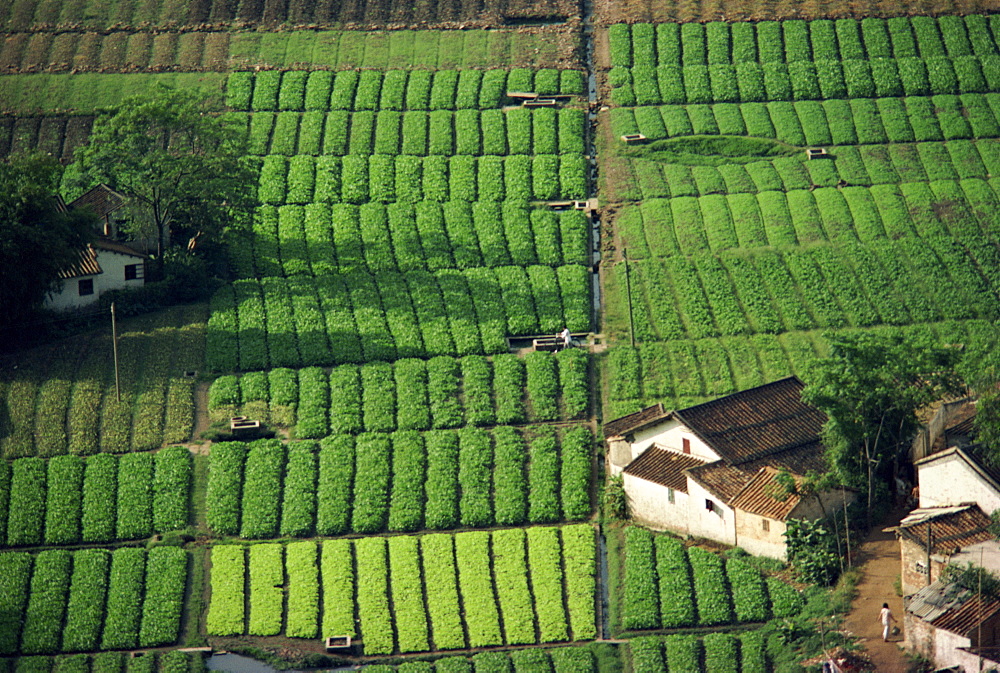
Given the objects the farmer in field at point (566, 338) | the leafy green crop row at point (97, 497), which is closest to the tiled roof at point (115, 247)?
the leafy green crop row at point (97, 497)

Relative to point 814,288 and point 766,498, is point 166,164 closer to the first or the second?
point 814,288

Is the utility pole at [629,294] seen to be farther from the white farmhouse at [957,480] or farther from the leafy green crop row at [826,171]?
the white farmhouse at [957,480]

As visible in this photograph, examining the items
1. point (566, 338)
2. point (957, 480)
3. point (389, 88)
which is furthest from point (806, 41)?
point (957, 480)

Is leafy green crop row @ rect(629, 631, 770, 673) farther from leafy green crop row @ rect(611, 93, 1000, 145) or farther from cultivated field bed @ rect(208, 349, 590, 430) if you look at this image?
leafy green crop row @ rect(611, 93, 1000, 145)

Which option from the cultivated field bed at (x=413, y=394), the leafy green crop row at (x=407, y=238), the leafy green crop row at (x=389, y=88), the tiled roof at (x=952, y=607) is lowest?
the tiled roof at (x=952, y=607)

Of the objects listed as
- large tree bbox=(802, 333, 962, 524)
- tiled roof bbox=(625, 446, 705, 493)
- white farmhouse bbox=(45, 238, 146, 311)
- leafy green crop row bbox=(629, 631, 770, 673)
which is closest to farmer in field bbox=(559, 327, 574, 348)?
tiled roof bbox=(625, 446, 705, 493)
